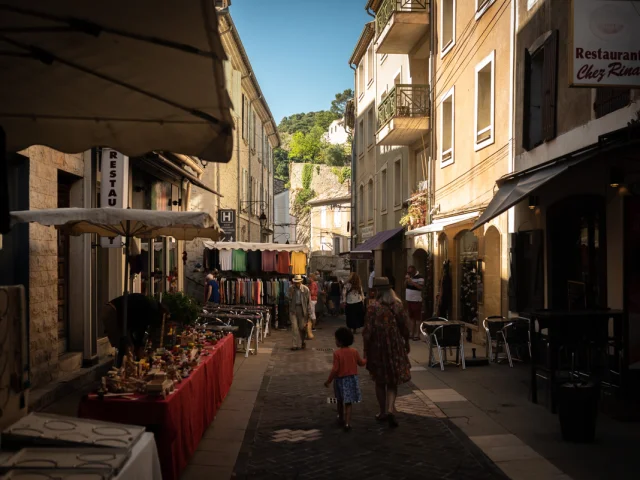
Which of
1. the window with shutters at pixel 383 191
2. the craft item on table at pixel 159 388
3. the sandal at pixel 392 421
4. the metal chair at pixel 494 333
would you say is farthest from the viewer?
the window with shutters at pixel 383 191

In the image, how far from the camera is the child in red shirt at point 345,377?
7.53 m

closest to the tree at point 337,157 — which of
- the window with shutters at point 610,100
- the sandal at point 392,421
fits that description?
the window with shutters at point 610,100

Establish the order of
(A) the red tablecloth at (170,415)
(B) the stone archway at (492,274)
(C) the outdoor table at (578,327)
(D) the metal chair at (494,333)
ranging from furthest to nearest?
(B) the stone archway at (492,274) < (D) the metal chair at (494,333) < (C) the outdoor table at (578,327) < (A) the red tablecloth at (170,415)

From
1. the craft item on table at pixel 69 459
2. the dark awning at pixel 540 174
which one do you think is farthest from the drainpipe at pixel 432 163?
the craft item on table at pixel 69 459

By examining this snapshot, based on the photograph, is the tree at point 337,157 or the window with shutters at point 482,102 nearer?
the window with shutters at point 482,102

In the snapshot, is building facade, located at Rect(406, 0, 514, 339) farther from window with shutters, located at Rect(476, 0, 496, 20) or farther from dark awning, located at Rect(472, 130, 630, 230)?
dark awning, located at Rect(472, 130, 630, 230)

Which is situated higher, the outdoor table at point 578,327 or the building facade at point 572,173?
the building facade at point 572,173

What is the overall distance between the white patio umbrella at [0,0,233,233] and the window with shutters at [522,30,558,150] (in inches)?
327

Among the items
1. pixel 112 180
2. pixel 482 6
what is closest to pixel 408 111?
pixel 482 6

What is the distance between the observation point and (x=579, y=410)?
6.71 meters

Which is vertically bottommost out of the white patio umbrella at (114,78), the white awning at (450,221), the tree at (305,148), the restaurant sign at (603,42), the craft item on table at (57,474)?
the craft item on table at (57,474)

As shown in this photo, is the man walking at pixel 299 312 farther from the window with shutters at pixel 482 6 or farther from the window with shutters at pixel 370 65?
the window with shutters at pixel 370 65

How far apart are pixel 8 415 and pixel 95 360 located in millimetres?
7243

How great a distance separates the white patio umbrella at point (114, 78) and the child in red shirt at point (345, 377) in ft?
13.5
